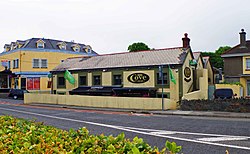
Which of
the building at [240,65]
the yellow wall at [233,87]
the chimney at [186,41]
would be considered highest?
the chimney at [186,41]

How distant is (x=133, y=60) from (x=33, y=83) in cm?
2810

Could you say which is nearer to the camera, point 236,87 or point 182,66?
point 182,66

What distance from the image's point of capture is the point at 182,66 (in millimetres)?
26141

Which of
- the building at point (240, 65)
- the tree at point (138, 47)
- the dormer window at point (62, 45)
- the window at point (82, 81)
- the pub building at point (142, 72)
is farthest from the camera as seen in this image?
the tree at point (138, 47)

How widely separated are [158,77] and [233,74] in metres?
15.2

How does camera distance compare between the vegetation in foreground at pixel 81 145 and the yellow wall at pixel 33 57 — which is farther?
the yellow wall at pixel 33 57

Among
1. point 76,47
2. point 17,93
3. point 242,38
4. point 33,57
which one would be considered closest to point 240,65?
point 242,38

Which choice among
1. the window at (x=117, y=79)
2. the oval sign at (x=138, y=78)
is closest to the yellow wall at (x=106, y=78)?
the window at (x=117, y=79)

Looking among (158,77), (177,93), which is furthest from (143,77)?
(177,93)

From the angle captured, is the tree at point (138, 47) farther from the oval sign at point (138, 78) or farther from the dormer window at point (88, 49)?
the oval sign at point (138, 78)

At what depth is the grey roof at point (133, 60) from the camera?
2738 centimetres

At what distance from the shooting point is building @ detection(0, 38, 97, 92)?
50.1 m

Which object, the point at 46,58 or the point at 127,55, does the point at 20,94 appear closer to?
the point at 46,58

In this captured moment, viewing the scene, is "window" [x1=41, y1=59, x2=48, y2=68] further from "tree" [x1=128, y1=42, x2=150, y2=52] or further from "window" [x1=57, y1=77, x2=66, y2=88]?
"tree" [x1=128, y1=42, x2=150, y2=52]
